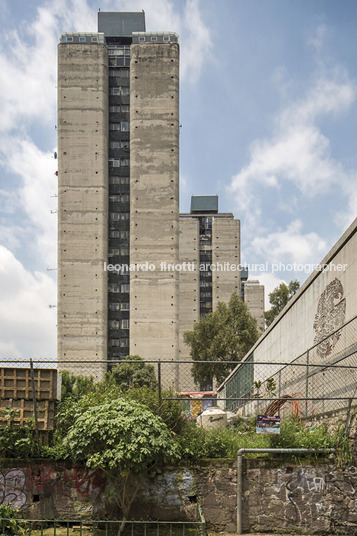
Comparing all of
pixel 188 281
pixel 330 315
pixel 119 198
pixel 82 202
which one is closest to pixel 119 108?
pixel 119 198

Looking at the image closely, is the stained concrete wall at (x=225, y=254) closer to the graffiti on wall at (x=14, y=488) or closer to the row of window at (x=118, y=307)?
the row of window at (x=118, y=307)

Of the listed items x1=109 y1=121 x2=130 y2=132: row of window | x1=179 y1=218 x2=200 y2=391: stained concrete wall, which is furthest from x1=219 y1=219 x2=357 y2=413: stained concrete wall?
x1=179 y1=218 x2=200 y2=391: stained concrete wall

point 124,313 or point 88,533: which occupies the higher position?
point 124,313

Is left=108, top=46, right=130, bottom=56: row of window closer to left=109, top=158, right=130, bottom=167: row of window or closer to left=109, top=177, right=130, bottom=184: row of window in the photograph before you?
left=109, top=158, right=130, bottom=167: row of window

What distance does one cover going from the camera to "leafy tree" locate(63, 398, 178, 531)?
35.8 feet

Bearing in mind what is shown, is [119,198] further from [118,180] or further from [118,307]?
[118,307]

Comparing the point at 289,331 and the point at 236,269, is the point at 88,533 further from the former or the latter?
the point at 236,269

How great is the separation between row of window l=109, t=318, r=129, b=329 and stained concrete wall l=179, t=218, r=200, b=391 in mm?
25552

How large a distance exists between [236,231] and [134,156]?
40.4 m

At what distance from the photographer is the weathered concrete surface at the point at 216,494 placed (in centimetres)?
1174

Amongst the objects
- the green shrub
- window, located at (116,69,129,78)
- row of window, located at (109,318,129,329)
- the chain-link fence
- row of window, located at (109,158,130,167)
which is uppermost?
window, located at (116,69,129,78)

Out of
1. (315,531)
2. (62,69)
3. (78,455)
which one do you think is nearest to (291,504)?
(315,531)

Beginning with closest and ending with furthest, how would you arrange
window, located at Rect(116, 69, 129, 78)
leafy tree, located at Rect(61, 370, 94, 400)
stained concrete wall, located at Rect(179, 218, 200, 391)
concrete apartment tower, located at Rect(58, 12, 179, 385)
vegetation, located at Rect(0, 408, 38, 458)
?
vegetation, located at Rect(0, 408, 38, 458)
leafy tree, located at Rect(61, 370, 94, 400)
concrete apartment tower, located at Rect(58, 12, 179, 385)
window, located at Rect(116, 69, 129, 78)
stained concrete wall, located at Rect(179, 218, 200, 391)

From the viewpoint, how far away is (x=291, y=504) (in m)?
11.8
